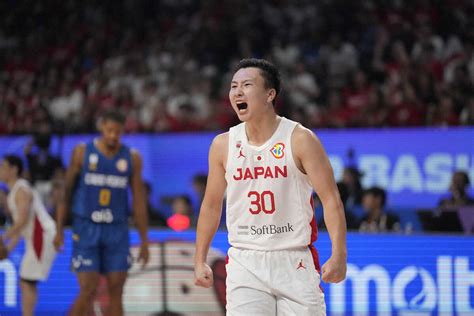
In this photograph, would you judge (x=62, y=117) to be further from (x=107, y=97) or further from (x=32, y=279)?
(x=32, y=279)

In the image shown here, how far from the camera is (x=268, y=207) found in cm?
438

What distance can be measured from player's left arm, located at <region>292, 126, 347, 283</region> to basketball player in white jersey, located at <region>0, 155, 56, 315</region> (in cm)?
446

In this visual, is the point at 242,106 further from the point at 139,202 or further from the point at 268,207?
the point at 139,202

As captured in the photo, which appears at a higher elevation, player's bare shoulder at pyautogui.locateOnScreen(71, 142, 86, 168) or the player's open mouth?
the player's open mouth

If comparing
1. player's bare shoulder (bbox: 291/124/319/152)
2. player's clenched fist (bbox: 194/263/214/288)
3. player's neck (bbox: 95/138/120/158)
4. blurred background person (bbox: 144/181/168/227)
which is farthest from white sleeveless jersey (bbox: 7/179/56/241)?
player's bare shoulder (bbox: 291/124/319/152)

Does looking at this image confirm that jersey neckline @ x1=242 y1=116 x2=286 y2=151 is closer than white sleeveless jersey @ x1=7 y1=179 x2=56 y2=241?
Yes

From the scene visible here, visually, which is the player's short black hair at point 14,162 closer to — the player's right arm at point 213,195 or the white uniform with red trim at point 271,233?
the player's right arm at point 213,195

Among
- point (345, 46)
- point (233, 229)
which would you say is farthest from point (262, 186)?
point (345, 46)

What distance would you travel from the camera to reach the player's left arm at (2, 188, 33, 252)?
8.12m

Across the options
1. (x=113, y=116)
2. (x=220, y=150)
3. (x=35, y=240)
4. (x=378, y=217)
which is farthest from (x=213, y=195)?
(x=378, y=217)

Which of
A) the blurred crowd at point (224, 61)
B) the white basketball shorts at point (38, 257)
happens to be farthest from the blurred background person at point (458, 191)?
the white basketball shorts at point (38, 257)

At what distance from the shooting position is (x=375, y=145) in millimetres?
11281

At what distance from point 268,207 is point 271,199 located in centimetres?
4

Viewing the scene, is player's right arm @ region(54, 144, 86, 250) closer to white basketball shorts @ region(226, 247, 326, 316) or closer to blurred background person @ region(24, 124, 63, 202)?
white basketball shorts @ region(226, 247, 326, 316)
